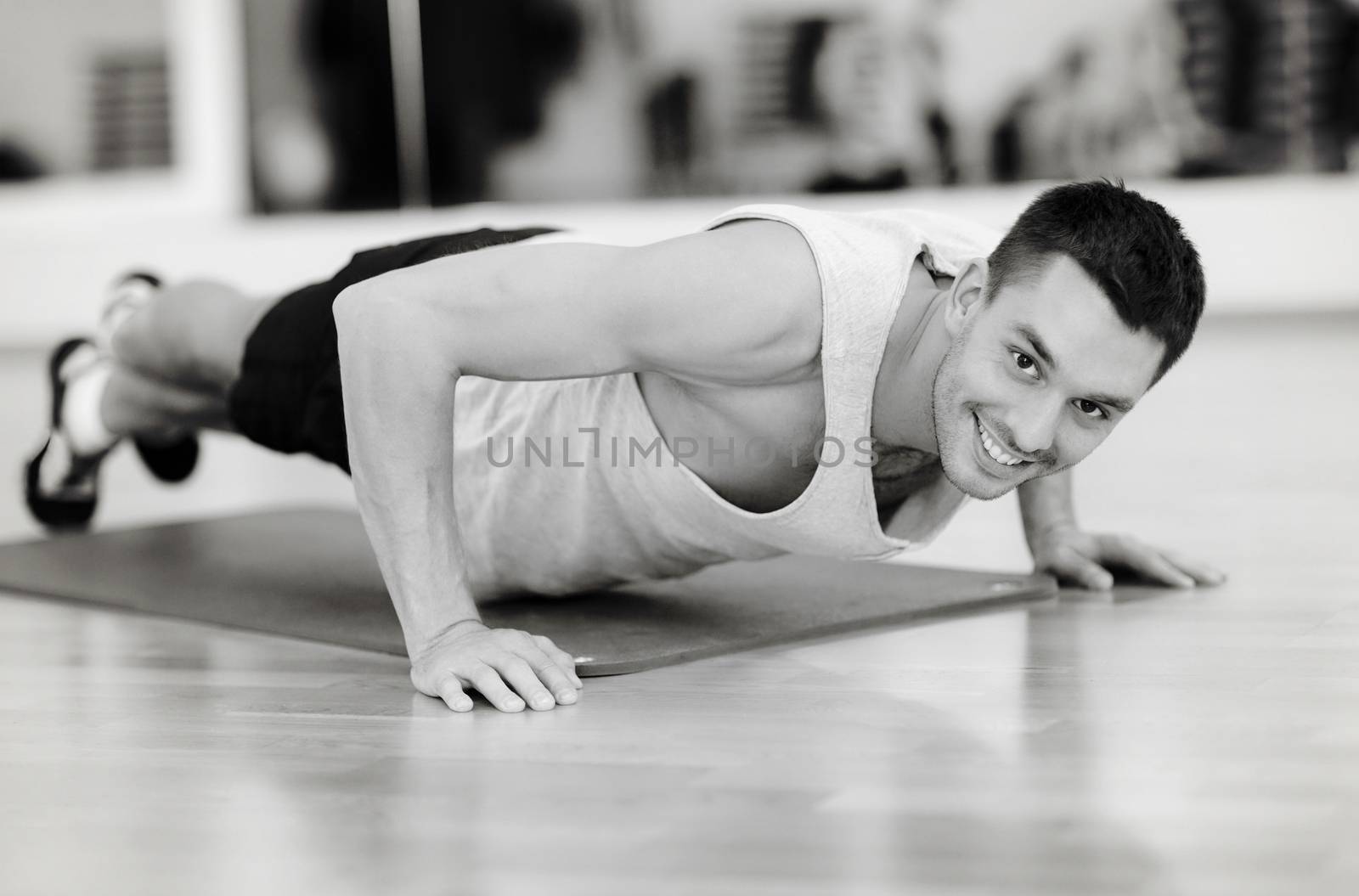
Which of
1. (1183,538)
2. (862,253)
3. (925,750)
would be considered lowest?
(1183,538)

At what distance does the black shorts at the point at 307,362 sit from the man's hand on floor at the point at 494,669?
0.42 metres

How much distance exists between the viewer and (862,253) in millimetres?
1404

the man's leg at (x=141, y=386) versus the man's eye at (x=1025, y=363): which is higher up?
the man's eye at (x=1025, y=363)

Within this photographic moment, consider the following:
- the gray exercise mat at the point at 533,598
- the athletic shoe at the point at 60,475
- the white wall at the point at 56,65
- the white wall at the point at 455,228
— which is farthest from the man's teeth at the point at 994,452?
the white wall at the point at 56,65

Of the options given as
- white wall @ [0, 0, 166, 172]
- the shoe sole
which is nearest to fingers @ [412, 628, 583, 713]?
the shoe sole

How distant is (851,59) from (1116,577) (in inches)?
149

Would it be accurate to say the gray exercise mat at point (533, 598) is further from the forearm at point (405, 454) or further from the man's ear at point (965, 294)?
the man's ear at point (965, 294)

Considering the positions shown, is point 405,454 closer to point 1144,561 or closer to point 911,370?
point 911,370

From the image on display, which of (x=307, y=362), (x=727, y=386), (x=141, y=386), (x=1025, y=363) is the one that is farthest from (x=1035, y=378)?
(x=141, y=386)

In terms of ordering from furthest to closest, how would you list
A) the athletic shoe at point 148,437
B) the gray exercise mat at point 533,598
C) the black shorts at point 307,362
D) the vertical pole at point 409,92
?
the vertical pole at point 409,92 → the athletic shoe at point 148,437 → the black shorts at point 307,362 → the gray exercise mat at point 533,598

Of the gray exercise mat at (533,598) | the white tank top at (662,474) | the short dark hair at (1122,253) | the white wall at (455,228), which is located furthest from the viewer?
the white wall at (455,228)

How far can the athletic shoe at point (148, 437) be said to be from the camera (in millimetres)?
2225

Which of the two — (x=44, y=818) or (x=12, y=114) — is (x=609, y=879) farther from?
(x=12, y=114)

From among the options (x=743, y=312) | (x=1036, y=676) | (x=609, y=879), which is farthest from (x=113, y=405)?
(x=609, y=879)
